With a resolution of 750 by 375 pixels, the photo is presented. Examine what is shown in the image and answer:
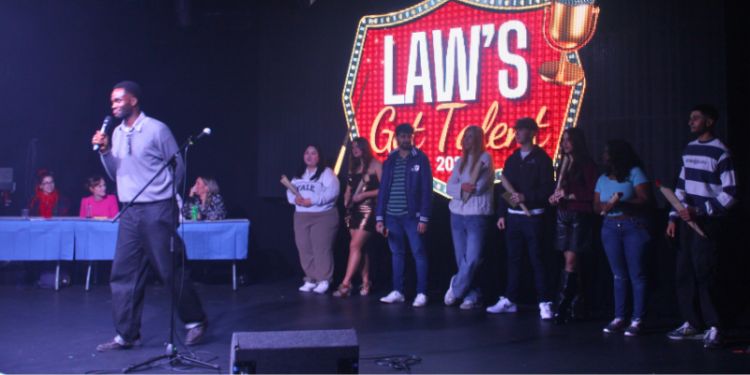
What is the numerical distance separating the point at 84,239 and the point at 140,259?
134 inches

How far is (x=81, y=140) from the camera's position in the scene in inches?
401

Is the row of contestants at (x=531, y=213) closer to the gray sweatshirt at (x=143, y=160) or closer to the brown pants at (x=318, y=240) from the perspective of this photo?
the brown pants at (x=318, y=240)

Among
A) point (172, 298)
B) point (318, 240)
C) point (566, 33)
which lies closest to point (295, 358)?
point (172, 298)

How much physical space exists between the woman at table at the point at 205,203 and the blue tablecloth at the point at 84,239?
257 mm

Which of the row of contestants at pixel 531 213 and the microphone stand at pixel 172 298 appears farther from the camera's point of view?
the row of contestants at pixel 531 213

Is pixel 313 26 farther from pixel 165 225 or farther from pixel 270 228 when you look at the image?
pixel 165 225

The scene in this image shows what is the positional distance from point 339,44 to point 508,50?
2.06 meters

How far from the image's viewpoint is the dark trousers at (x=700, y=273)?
572cm

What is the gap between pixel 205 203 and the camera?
29.4 ft

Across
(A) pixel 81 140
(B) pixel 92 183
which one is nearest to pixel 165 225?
(B) pixel 92 183

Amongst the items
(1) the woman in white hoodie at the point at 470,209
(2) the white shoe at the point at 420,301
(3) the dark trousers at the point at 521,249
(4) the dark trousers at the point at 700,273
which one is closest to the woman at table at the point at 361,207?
(2) the white shoe at the point at 420,301

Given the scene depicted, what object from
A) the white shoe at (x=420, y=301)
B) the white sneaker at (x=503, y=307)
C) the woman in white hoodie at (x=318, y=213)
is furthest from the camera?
the woman in white hoodie at (x=318, y=213)

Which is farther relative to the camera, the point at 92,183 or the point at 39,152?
the point at 39,152

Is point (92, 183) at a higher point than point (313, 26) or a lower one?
lower
